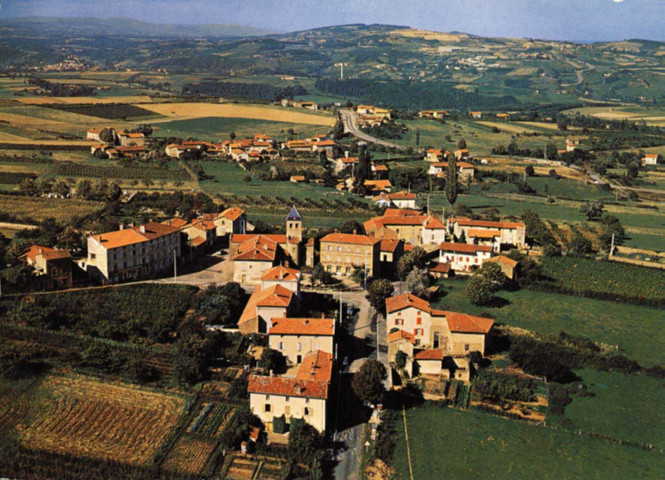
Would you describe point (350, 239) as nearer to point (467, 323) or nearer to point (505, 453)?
point (467, 323)

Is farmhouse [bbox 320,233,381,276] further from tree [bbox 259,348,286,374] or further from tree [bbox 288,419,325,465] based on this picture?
tree [bbox 288,419,325,465]

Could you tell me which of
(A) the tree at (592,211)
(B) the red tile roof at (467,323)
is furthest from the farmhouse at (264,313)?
(A) the tree at (592,211)

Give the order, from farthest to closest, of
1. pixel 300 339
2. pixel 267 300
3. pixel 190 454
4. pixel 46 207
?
pixel 46 207 → pixel 267 300 → pixel 300 339 → pixel 190 454

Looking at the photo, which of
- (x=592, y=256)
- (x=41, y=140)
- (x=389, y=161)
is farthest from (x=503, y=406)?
(x=41, y=140)

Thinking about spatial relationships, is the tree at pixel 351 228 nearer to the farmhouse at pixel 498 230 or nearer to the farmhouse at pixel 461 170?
the farmhouse at pixel 498 230

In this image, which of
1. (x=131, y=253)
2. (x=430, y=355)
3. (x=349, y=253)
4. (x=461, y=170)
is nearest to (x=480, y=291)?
(x=430, y=355)

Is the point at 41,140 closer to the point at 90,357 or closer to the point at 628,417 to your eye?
the point at 90,357

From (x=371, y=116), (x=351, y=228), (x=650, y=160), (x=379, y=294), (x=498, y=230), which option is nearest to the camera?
(x=379, y=294)
